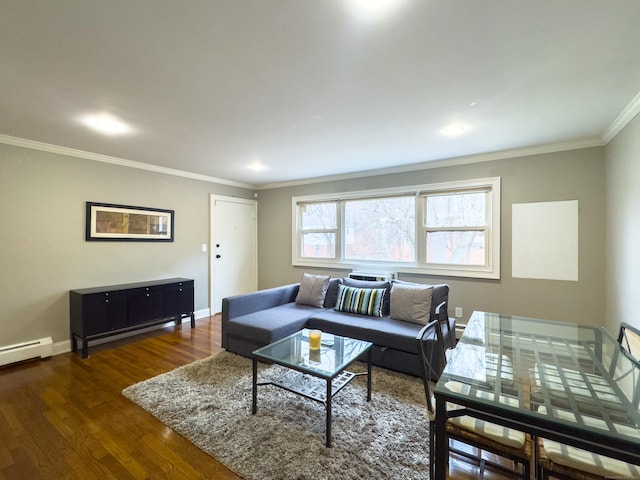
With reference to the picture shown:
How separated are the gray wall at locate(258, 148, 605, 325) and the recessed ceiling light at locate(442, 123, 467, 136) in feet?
3.37

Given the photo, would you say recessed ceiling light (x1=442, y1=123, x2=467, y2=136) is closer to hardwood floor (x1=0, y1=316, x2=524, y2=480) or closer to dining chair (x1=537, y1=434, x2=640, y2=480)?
dining chair (x1=537, y1=434, x2=640, y2=480)

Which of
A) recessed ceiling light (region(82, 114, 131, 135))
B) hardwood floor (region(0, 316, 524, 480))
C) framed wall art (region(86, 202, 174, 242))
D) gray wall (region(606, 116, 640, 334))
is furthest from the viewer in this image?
framed wall art (region(86, 202, 174, 242))

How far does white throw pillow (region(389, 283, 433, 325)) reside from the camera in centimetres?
303

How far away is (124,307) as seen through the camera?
3496 millimetres

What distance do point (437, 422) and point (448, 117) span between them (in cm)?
232

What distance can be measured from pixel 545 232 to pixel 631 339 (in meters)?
1.72

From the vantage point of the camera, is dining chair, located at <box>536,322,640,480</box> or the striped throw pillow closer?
dining chair, located at <box>536,322,640,480</box>

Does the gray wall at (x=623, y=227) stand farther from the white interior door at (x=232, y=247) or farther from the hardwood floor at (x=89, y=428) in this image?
the white interior door at (x=232, y=247)

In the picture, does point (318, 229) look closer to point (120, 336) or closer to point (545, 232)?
point (545, 232)

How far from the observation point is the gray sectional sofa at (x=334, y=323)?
2.77 metres

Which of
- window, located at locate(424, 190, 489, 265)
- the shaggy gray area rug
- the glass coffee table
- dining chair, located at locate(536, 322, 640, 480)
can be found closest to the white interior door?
the shaggy gray area rug

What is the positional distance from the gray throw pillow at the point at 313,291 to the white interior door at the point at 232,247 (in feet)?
6.02

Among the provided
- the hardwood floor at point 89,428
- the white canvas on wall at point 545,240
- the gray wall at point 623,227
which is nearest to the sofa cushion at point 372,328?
the hardwood floor at point 89,428

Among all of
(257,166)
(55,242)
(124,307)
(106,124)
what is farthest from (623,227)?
(55,242)
